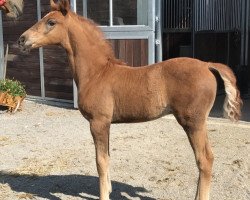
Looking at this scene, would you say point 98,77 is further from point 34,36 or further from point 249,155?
point 249,155

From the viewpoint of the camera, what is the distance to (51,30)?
14.0 feet

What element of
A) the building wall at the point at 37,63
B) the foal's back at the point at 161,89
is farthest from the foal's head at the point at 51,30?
the building wall at the point at 37,63

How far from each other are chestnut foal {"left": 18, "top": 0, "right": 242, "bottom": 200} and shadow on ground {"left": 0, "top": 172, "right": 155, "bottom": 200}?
35 cm

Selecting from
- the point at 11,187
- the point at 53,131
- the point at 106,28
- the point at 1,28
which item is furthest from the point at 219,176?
the point at 1,28

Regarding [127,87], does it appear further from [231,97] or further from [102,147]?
[231,97]

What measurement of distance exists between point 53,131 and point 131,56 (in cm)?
215

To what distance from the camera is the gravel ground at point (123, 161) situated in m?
4.73

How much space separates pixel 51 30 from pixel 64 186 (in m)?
1.81

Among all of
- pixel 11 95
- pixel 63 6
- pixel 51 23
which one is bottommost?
pixel 11 95

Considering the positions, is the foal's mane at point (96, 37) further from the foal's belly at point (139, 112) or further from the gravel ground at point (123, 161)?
the gravel ground at point (123, 161)

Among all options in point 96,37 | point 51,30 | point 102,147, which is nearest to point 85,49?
point 96,37

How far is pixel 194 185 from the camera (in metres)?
4.79

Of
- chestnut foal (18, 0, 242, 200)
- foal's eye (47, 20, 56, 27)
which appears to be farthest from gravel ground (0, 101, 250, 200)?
foal's eye (47, 20, 56, 27)

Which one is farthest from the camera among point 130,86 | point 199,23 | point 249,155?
point 199,23
